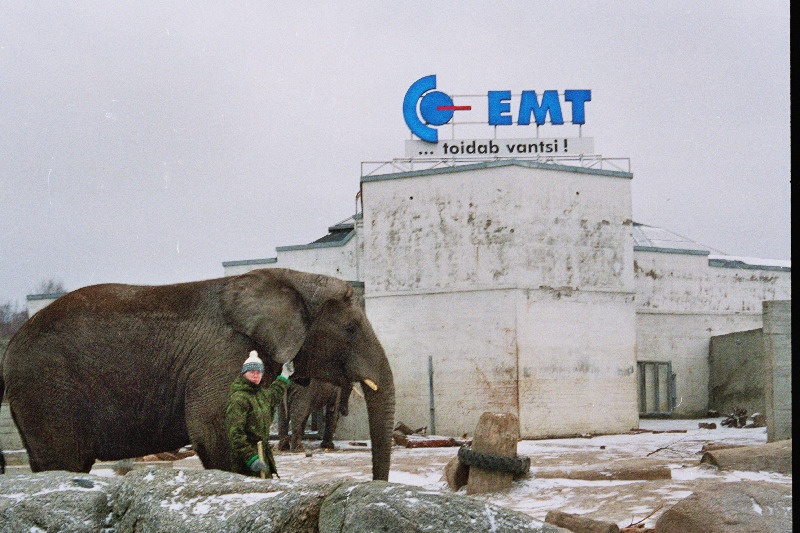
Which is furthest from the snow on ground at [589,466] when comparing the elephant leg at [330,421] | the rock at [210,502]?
the rock at [210,502]

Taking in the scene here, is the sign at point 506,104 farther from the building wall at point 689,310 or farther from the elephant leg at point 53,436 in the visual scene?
the elephant leg at point 53,436

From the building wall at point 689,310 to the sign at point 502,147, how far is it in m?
3.39

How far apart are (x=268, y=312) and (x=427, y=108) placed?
2054cm

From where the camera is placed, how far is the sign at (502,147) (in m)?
29.4

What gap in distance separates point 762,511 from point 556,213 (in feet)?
58.7

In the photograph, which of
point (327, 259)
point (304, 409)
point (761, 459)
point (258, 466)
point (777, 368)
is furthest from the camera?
point (327, 259)

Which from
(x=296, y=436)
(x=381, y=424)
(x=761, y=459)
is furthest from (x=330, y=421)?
(x=381, y=424)

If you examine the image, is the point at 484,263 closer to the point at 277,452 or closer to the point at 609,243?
the point at 609,243

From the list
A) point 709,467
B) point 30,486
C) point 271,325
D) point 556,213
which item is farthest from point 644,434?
point 30,486

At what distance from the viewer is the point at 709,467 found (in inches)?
516

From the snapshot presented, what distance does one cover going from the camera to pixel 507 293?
82.3 ft

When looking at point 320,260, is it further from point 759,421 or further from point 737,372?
point 759,421

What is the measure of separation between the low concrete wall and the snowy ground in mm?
1284

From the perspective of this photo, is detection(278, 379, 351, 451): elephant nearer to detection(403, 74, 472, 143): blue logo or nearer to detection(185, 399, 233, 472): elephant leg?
detection(403, 74, 472, 143): blue logo
